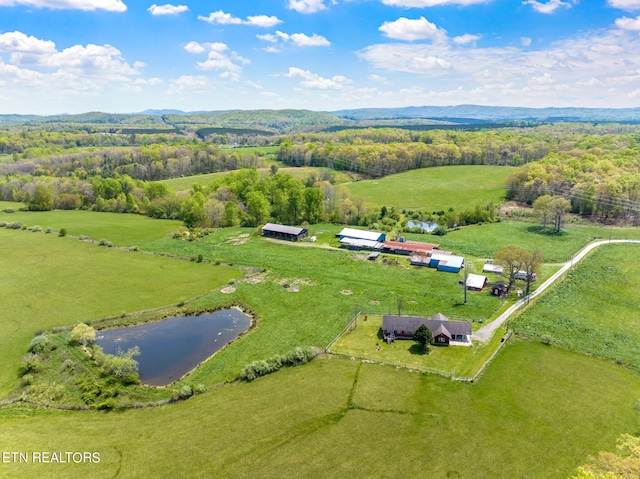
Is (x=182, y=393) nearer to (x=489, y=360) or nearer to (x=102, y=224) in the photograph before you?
(x=489, y=360)

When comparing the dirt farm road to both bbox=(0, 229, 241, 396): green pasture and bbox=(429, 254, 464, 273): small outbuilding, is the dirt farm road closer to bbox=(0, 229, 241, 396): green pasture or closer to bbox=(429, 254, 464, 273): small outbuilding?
bbox=(429, 254, 464, 273): small outbuilding

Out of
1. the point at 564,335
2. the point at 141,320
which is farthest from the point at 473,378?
the point at 141,320

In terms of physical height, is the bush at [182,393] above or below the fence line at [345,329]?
below

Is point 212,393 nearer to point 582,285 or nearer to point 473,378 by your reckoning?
point 473,378

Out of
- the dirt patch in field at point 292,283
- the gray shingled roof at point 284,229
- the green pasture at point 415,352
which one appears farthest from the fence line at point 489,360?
the gray shingled roof at point 284,229

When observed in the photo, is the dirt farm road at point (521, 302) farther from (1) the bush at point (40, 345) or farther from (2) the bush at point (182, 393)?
(1) the bush at point (40, 345)

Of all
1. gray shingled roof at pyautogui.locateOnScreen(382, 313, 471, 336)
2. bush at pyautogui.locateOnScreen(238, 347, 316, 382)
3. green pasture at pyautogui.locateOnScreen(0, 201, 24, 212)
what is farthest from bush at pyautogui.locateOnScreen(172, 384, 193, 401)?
green pasture at pyautogui.locateOnScreen(0, 201, 24, 212)

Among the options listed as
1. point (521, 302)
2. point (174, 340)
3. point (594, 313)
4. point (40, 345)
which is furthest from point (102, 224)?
point (594, 313)
